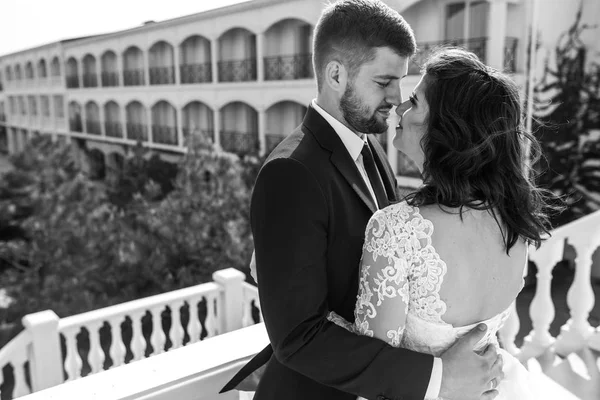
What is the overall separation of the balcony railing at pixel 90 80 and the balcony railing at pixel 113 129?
1.85 metres

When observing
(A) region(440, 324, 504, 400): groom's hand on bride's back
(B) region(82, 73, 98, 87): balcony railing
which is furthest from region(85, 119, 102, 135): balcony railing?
(A) region(440, 324, 504, 400): groom's hand on bride's back

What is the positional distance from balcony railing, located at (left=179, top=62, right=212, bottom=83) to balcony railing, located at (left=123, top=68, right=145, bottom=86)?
2934mm

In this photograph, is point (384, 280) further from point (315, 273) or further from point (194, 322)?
point (194, 322)

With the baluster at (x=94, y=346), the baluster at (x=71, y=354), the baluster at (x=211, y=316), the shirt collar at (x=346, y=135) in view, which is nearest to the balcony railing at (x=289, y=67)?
the baluster at (x=211, y=316)

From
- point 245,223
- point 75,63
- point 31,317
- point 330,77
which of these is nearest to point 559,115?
point 245,223

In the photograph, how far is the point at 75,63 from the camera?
25.7m

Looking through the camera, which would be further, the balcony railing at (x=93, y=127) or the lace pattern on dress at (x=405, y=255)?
the balcony railing at (x=93, y=127)

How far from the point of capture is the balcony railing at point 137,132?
20.6 metres

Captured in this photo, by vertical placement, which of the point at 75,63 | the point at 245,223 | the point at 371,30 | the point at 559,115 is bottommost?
the point at 245,223

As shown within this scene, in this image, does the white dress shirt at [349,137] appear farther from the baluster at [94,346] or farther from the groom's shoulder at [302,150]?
the baluster at [94,346]

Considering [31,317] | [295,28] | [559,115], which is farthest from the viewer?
[295,28]

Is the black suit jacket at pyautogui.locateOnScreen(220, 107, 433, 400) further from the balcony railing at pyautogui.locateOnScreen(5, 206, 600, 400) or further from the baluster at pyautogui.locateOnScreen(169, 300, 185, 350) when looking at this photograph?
the baluster at pyautogui.locateOnScreen(169, 300, 185, 350)

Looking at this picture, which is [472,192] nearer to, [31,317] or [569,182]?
[31,317]

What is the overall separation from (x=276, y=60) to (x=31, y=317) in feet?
37.2
